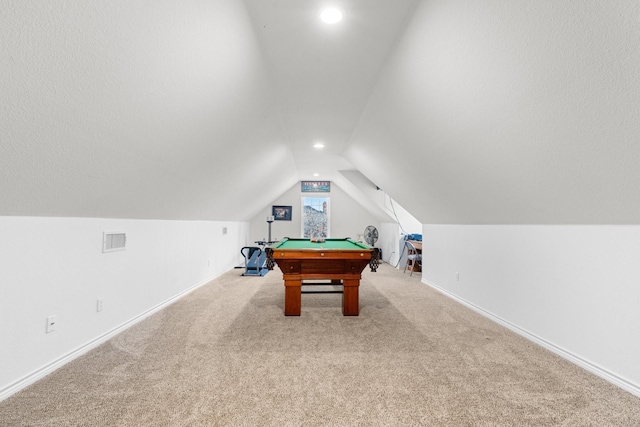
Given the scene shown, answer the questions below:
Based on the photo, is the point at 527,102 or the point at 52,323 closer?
the point at 527,102

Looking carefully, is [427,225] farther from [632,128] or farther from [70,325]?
[70,325]

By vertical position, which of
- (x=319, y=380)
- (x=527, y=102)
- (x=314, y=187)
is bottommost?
(x=319, y=380)

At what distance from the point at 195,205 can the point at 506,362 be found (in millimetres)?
4122

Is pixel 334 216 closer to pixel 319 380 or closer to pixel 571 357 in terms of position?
pixel 571 357

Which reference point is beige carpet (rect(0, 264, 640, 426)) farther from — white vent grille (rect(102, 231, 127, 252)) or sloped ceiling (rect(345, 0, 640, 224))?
sloped ceiling (rect(345, 0, 640, 224))

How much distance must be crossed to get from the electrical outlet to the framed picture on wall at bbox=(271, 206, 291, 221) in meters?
7.21

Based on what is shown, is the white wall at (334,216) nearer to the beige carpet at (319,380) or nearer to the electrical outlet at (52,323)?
the beige carpet at (319,380)

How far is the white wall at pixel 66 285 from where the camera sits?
6.05 feet

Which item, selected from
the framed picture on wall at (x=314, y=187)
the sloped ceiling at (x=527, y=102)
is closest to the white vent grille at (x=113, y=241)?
the sloped ceiling at (x=527, y=102)

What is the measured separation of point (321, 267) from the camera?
11.9 feet

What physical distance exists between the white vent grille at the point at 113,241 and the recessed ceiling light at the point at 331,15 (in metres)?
2.70

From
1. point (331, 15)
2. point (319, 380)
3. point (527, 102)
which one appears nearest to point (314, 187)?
point (331, 15)

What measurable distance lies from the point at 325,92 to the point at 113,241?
2.72 metres

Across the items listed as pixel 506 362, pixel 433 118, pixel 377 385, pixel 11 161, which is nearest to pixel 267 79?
pixel 433 118
